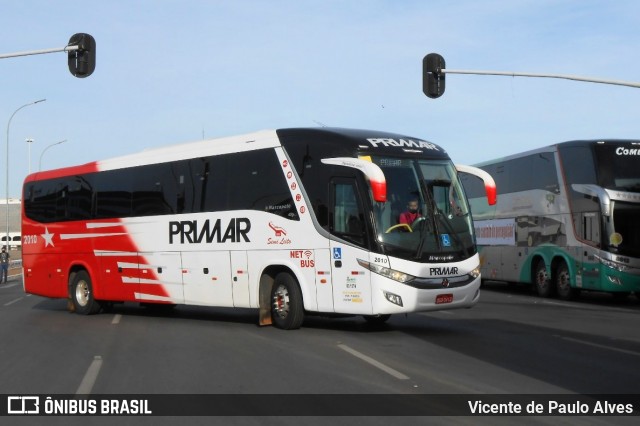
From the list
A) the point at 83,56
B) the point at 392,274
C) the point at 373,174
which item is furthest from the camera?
the point at 83,56

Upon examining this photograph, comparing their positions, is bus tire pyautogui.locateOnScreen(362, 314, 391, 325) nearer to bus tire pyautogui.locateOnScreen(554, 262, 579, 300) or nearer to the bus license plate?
the bus license plate

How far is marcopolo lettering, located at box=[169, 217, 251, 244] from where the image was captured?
16.1m

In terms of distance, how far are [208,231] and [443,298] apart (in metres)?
5.37

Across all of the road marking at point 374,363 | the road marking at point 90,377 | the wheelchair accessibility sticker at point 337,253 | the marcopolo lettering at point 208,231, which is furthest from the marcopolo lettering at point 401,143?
the road marking at point 90,377

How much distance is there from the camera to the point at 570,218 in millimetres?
23500

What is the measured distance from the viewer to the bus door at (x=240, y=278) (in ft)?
52.4

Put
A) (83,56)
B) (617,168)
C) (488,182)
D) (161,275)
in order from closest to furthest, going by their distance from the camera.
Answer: (488,182) < (161,275) < (83,56) < (617,168)

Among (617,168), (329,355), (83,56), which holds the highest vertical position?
(83,56)

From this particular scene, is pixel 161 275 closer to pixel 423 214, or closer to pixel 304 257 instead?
pixel 304 257

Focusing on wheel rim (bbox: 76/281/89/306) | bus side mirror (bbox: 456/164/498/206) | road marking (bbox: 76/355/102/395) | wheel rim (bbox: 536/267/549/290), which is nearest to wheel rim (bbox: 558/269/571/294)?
wheel rim (bbox: 536/267/549/290)

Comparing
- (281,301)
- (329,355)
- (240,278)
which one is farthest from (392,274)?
(240,278)

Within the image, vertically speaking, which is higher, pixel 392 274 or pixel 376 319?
pixel 392 274

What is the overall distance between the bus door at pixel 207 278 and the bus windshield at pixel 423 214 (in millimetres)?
3993

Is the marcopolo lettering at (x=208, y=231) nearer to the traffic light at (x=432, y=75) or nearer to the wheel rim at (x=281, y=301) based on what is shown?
the wheel rim at (x=281, y=301)
